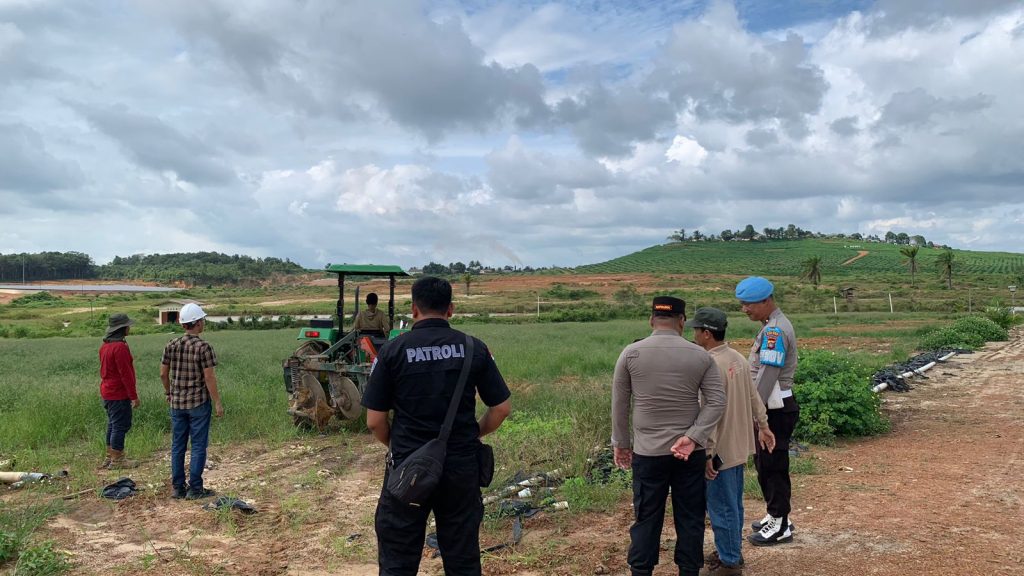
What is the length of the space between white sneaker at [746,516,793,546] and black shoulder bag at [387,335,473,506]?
2.59 meters

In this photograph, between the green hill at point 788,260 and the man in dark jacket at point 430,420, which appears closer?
the man in dark jacket at point 430,420

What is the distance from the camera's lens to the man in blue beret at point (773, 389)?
4.37 metres

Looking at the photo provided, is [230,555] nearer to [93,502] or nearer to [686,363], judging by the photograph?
[93,502]

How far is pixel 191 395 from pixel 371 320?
10.5 feet

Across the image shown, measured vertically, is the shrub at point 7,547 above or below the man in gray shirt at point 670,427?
below

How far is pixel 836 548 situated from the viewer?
456 centimetres

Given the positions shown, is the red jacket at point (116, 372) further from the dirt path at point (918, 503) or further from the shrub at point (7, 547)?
the dirt path at point (918, 503)

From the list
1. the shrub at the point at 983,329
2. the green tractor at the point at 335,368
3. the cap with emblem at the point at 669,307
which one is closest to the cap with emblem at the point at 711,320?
the cap with emblem at the point at 669,307

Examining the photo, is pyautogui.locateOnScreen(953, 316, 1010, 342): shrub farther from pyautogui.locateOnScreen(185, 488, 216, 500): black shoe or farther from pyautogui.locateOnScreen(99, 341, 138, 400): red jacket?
pyautogui.locateOnScreen(99, 341, 138, 400): red jacket

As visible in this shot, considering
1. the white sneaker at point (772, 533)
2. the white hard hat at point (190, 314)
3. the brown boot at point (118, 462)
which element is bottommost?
the brown boot at point (118, 462)

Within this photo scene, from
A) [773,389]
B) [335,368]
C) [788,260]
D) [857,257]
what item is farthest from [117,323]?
[857,257]

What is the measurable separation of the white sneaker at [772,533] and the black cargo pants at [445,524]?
2.22 meters

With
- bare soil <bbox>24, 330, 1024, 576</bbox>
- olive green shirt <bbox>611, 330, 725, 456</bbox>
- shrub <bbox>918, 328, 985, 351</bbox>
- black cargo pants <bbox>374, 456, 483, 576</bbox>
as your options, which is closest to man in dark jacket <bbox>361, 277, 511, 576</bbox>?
black cargo pants <bbox>374, 456, 483, 576</bbox>

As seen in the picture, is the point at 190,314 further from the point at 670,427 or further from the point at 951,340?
the point at 951,340
